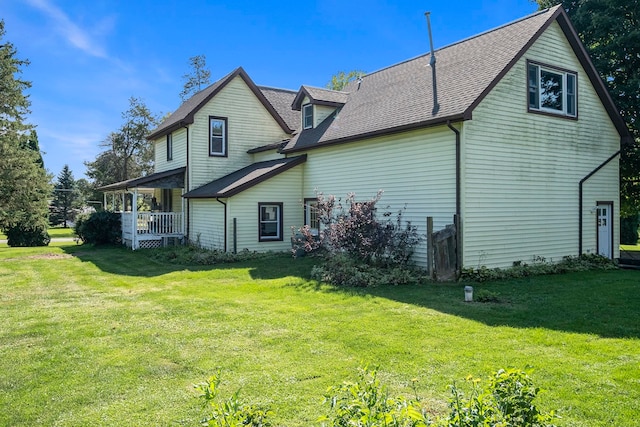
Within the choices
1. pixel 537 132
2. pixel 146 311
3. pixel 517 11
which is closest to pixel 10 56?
pixel 146 311

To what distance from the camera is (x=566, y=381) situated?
5.00 m

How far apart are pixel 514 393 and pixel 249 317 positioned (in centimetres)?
573

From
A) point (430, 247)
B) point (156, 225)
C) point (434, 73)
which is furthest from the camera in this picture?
point (156, 225)

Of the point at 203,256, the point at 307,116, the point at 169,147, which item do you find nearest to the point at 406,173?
the point at 203,256

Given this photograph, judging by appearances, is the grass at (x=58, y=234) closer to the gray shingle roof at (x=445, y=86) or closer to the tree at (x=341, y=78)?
the gray shingle roof at (x=445, y=86)

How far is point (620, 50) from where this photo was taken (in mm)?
17875

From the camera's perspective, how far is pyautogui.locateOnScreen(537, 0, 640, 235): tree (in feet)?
57.6

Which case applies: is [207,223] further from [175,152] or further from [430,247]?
[430,247]

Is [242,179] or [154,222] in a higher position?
[242,179]

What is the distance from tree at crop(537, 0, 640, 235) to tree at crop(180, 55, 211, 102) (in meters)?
33.9

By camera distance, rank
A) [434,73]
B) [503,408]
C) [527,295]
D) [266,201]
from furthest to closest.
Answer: [266,201], [434,73], [527,295], [503,408]

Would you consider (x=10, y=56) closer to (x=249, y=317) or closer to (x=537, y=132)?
(x=249, y=317)

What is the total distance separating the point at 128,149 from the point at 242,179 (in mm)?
30808

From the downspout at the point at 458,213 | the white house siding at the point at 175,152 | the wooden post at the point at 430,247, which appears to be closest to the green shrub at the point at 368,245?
the wooden post at the point at 430,247
